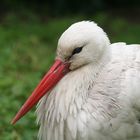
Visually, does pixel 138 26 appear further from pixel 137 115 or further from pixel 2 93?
pixel 137 115

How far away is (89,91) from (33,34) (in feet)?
17.8

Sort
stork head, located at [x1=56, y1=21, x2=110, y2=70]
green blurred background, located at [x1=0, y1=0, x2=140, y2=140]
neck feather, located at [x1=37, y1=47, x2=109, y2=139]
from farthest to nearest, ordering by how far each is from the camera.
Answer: green blurred background, located at [x1=0, y1=0, x2=140, y2=140], neck feather, located at [x1=37, y1=47, x2=109, y2=139], stork head, located at [x1=56, y1=21, x2=110, y2=70]

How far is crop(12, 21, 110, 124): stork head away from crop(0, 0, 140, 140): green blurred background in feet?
3.31

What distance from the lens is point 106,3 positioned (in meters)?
11.6

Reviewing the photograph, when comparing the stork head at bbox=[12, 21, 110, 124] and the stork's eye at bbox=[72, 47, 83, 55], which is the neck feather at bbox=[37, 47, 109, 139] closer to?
the stork head at bbox=[12, 21, 110, 124]

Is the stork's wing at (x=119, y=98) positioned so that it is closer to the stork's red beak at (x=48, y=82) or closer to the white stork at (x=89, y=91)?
the white stork at (x=89, y=91)

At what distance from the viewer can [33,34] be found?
9516mm

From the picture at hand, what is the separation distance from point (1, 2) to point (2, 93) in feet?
18.3

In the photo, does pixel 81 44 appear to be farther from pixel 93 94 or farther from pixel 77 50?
pixel 93 94

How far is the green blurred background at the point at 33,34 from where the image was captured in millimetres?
5543

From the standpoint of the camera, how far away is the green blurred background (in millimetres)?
5543

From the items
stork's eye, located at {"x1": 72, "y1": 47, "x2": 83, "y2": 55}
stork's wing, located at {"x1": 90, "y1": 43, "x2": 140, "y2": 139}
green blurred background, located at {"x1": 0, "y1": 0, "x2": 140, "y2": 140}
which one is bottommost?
green blurred background, located at {"x1": 0, "y1": 0, "x2": 140, "y2": 140}

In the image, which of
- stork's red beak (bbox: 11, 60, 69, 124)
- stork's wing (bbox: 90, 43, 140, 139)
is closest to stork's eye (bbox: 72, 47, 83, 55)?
stork's red beak (bbox: 11, 60, 69, 124)

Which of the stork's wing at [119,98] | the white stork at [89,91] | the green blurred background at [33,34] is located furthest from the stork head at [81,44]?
the green blurred background at [33,34]
